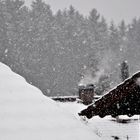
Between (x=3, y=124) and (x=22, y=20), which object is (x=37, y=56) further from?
(x=3, y=124)

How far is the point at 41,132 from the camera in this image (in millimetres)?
4430

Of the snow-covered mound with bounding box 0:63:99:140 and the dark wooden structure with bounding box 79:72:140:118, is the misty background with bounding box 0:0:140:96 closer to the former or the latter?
the dark wooden structure with bounding box 79:72:140:118

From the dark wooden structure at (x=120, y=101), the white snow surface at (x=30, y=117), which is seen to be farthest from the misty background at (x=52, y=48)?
the white snow surface at (x=30, y=117)

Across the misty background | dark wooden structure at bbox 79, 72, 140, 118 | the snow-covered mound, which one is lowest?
the snow-covered mound

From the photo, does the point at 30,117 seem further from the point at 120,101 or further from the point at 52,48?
the point at 52,48

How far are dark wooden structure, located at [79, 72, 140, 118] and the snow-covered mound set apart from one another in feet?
10.9

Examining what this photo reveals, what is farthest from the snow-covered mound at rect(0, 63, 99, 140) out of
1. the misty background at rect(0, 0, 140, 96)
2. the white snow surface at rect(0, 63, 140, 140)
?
the misty background at rect(0, 0, 140, 96)

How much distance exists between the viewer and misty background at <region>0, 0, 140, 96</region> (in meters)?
58.2

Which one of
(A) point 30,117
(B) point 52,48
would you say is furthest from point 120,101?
(B) point 52,48

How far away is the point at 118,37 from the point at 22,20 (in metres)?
30.1

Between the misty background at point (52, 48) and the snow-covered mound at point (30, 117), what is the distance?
4111 cm

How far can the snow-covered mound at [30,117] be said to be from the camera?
4.38 metres

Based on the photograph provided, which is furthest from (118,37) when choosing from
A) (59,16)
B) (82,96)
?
(82,96)

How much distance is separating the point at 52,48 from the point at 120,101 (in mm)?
58490
